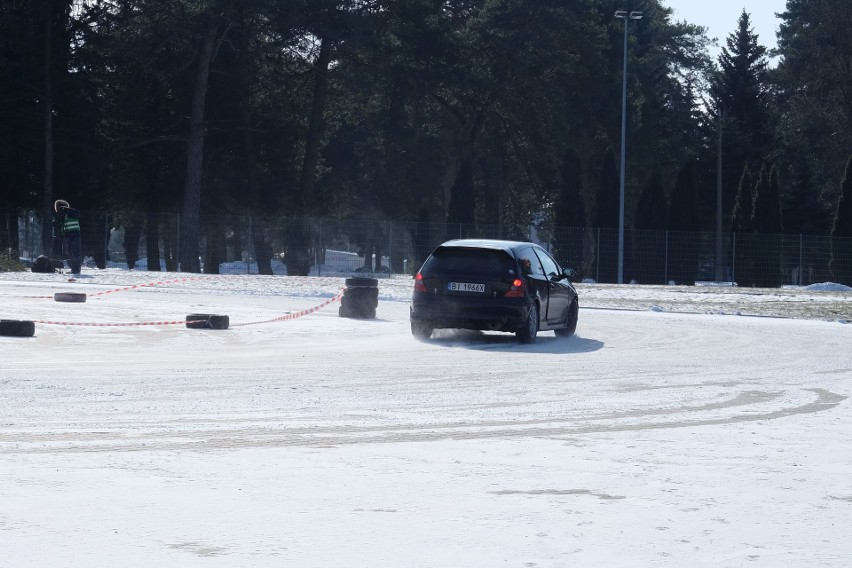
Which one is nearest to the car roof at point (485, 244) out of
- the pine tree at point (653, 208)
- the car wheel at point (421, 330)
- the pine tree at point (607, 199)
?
the car wheel at point (421, 330)

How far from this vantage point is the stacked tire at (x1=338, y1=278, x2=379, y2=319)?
23.0 m

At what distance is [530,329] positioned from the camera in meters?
18.9

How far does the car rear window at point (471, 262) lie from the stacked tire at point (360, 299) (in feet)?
13.0

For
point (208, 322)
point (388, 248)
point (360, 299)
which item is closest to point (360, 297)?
point (360, 299)

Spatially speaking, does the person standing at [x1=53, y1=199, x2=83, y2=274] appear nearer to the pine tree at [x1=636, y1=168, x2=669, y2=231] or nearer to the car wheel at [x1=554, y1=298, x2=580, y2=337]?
the car wheel at [x1=554, y1=298, x2=580, y2=337]

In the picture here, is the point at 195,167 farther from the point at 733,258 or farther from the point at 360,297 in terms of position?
the point at 360,297

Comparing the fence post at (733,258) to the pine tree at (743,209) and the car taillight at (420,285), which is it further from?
the car taillight at (420,285)

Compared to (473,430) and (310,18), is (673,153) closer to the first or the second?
(310,18)

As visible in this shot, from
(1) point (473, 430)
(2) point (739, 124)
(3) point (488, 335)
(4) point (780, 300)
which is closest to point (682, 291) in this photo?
(4) point (780, 300)

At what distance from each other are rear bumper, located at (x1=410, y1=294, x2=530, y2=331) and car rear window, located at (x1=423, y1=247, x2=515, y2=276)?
0.47 m

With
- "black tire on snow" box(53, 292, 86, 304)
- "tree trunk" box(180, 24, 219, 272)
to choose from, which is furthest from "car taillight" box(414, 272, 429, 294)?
"tree trunk" box(180, 24, 219, 272)

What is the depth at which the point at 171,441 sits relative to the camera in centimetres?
886

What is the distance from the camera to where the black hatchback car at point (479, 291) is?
61.1 feet

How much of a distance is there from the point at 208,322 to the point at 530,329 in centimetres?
516
